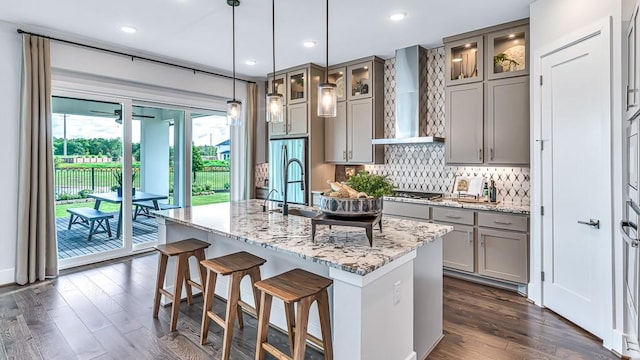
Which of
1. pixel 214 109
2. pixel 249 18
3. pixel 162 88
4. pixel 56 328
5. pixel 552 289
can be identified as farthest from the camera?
pixel 214 109

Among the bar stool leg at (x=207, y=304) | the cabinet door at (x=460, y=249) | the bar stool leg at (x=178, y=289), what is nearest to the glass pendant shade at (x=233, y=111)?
the bar stool leg at (x=178, y=289)

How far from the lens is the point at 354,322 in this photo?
1.70 meters

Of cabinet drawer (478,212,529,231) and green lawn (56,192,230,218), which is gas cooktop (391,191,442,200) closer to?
cabinet drawer (478,212,529,231)

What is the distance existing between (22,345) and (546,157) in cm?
→ 450

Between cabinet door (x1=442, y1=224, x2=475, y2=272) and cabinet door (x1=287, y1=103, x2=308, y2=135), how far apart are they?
2658mm

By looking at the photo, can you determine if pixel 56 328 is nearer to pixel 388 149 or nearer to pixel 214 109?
pixel 214 109

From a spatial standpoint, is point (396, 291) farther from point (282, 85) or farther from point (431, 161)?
point (282, 85)

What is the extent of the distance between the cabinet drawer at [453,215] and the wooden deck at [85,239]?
4.09 metres

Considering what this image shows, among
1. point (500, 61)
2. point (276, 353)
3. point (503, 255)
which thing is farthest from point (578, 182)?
point (276, 353)

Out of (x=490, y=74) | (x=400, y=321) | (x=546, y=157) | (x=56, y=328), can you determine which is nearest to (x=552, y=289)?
(x=546, y=157)

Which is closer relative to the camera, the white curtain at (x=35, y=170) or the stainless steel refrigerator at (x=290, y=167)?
the white curtain at (x=35, y=170)

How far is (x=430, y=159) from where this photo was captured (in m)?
4.63

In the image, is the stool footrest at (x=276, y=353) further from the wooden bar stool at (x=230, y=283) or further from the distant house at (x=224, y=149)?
the distant house at (x=224, y=149)

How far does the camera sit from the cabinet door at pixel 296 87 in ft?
17.5
